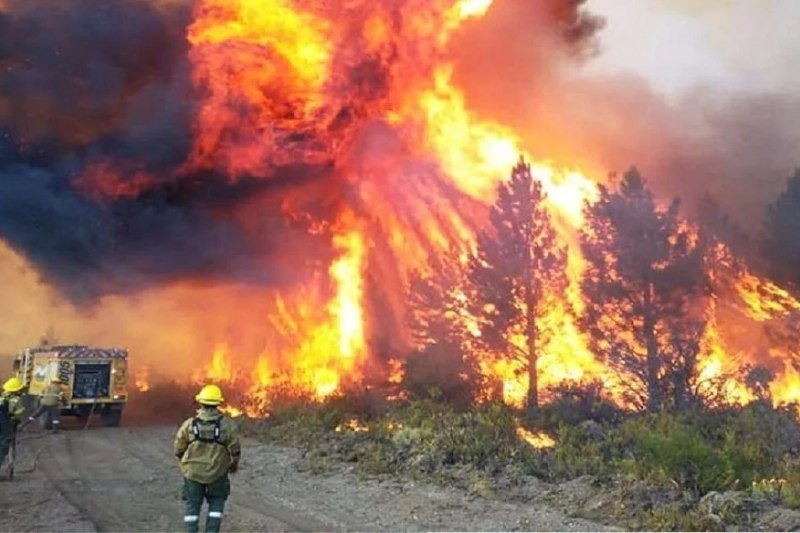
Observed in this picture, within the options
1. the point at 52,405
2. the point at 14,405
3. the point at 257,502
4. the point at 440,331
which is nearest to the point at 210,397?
the point at 257,502

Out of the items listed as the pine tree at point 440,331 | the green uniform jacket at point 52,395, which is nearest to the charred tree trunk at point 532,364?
the pine tree at point 440,331

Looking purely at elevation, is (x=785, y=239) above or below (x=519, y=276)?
above

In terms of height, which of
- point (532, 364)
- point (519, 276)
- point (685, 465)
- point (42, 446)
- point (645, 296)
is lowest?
point (42, 446)

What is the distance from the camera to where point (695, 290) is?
26234mm

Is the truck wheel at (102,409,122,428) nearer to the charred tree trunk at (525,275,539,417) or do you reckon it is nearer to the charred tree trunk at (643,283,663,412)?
the charred tree trunk at (525,275,539,417)

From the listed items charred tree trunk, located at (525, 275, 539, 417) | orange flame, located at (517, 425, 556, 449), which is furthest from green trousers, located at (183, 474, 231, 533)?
charred tree trunk, located at (525, 275, 539, 417)

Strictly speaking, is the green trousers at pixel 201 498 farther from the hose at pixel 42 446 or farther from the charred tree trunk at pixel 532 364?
the charred tree trunk at pixel 532 364

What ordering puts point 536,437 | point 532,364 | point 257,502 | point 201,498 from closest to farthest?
point 201,498
point 257,502
point 536,437
point 532,364

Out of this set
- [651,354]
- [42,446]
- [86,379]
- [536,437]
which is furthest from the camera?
[86,379]

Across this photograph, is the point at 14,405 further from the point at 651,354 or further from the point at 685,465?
the point at 651,354

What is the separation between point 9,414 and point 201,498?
775 centimetres

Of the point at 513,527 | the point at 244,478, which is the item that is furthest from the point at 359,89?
the point at 513,527

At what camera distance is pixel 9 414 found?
14.8 m

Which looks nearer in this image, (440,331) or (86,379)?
(440,331)
